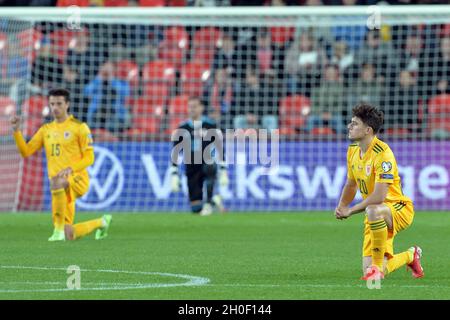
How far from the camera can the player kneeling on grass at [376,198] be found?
973 cm

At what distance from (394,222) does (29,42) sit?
12.5 m

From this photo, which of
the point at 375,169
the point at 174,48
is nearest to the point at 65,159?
the point at 375,169

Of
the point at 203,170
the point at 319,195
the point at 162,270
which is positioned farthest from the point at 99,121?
the point at 162,270

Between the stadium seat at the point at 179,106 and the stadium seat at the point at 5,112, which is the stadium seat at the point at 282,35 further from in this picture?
the stadium seat at the point at 5,112

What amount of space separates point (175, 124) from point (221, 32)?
2.23 m

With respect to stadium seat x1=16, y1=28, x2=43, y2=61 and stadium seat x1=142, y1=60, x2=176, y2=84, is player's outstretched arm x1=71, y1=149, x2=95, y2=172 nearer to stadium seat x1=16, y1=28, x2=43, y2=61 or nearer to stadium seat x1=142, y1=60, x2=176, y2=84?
stadium seat x1=16, y1=28, x2=43, y2=61

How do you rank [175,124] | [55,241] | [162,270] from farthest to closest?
1. [175,124]
2. [55,241]
3. [162,270]

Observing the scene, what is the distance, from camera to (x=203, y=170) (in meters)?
19.8

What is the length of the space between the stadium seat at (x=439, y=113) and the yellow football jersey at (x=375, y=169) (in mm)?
10490

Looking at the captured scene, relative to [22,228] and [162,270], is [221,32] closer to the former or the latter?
[22,228]

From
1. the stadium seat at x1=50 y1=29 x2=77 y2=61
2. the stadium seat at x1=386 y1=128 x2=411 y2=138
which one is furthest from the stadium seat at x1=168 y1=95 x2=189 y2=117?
the stadium seat at x1=386 y1=128 x2=411 y2=138

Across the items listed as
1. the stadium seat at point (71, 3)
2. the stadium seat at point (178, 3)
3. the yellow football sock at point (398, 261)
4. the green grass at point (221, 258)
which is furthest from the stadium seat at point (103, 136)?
the yellow football sock at point (398, 261)

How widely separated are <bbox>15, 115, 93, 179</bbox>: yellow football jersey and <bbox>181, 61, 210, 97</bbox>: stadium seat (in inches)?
294

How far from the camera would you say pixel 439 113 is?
2084 cm
